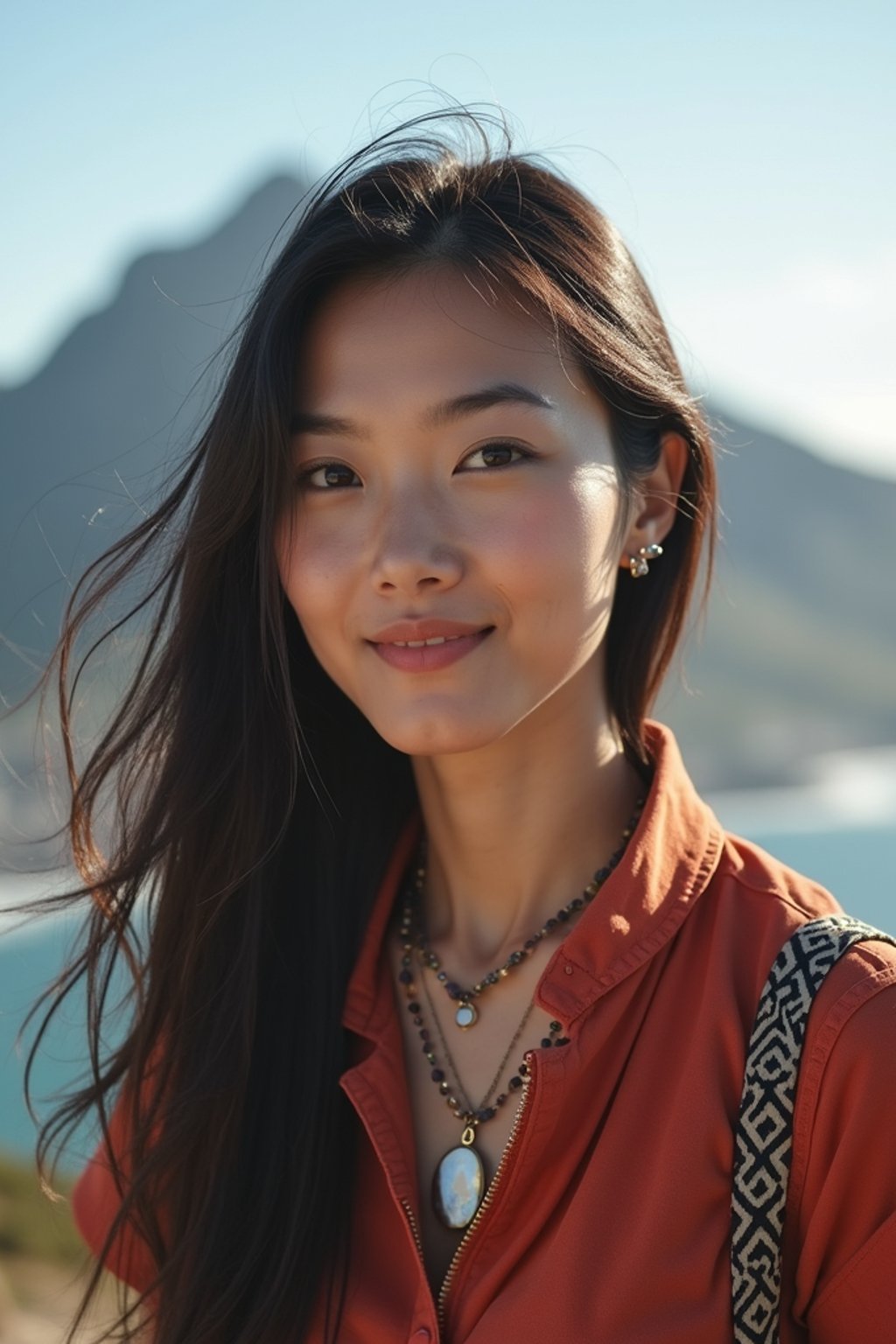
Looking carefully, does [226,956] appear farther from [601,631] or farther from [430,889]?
[601,631]

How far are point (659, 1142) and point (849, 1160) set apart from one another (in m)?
0.24

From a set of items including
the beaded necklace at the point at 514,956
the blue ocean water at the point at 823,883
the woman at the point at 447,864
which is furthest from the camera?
the blue ocean water at the point at 823,883

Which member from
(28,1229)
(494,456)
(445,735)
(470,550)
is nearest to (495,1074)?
(445,735)

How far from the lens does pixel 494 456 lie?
177 centimetres

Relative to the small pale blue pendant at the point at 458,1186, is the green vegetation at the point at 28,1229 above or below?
below

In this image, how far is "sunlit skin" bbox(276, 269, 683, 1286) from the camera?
69.2 inches

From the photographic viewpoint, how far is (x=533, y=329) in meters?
1.81

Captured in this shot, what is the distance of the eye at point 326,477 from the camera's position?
1.85m

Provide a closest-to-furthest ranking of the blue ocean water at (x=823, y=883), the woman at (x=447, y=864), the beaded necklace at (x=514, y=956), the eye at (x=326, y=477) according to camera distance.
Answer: the woman at (x=447, y=864)
the eye at (x=326, y=477)
the beaded necklace at (x=514, y=956)
the blue ocean water at (x=823, y=883)

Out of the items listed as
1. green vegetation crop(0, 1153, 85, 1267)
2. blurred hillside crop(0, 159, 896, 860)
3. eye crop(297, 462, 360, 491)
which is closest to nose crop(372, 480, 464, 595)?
eye crop(297, 462, 360, 491)

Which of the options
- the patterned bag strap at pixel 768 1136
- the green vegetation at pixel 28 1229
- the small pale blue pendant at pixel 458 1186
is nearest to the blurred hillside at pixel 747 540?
the green vegetation at pixel 28 1229

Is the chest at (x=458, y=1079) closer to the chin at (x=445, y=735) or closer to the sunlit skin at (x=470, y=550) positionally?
the sunlit skin at (x=470, y=550)

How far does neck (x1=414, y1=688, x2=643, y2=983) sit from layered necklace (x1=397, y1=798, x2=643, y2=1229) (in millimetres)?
25

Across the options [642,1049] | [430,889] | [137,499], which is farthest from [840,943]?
[137,499]
